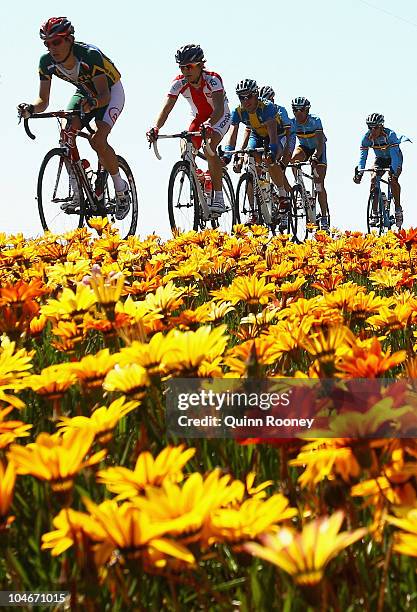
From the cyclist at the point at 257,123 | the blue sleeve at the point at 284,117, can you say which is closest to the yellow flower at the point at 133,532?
the cyclist at the point at 257,123

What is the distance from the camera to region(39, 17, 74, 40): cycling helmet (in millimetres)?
8414

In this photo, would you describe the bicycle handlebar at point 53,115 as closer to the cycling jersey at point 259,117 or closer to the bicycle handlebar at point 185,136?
the bicycle handlebar at point 185,136

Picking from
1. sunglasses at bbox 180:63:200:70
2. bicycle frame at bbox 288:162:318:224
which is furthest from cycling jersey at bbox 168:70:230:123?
bicycle frame at bbox 288:162:318:224

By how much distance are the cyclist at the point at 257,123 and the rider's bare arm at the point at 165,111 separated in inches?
95.0

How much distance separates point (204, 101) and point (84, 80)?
86.8 inches

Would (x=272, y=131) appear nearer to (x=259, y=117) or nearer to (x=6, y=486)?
(x=259, y=117)

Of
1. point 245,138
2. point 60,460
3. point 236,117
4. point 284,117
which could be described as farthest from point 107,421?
point 284,117

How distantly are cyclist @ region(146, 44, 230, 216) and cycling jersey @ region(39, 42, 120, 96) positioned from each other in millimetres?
1235

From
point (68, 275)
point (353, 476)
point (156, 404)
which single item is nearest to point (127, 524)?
point (353, 476)

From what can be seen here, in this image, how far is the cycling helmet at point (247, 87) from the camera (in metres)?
12.6

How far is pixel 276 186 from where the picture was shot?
1396 centimetres

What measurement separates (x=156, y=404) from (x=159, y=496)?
25.7 inches

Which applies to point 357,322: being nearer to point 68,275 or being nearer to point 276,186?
point 68,275

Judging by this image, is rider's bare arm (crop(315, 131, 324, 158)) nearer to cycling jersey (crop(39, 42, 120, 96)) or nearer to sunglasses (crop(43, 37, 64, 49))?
cycling jersey (crop(39, 42, 120, 96))
